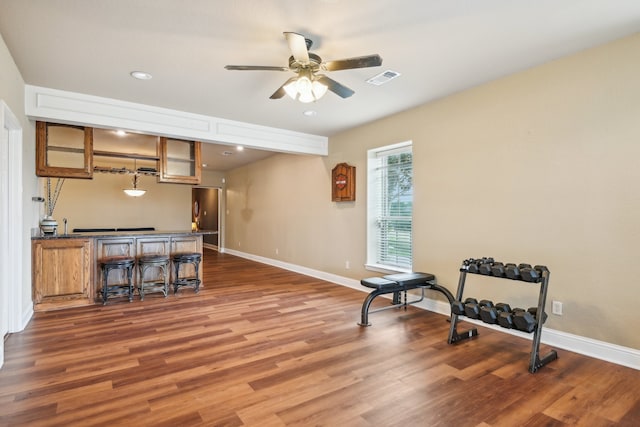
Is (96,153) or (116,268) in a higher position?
(96,153)

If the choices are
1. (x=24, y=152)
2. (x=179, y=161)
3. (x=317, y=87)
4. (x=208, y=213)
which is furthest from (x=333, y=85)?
(x=208, y=213)

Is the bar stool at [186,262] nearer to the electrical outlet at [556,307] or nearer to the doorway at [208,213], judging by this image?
the electrical outlet at [556,307]

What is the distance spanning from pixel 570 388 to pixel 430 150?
2.80 meters

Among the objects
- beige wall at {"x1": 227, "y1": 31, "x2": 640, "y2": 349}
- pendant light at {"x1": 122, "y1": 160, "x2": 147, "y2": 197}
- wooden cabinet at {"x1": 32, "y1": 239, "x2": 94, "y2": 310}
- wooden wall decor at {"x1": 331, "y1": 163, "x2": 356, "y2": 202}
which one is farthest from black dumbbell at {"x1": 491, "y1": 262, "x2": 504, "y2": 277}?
pendant light at {"x1": 122, "y1": 160, "x2": 147, "y2": 197}

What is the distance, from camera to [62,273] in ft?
14.0

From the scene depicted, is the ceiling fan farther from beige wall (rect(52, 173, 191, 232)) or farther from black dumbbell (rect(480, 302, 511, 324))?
beige wall (rect(52, 173, 191, 232))

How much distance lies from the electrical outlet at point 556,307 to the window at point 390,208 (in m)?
1.80

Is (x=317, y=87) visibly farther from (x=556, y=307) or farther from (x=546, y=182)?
(x=556, y=307)

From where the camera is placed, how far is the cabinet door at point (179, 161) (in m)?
4.99

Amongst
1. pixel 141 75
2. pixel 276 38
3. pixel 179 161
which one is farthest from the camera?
pixel 179 161

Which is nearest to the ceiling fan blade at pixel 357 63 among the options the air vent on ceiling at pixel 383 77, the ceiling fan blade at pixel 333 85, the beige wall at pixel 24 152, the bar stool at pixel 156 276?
the ceiling fan blade at pixel 333 85

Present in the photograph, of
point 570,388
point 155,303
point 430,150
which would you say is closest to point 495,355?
point 570,388

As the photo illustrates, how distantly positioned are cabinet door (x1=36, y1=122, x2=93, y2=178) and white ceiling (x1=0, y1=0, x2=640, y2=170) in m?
0.75

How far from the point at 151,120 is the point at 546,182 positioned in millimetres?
4589
